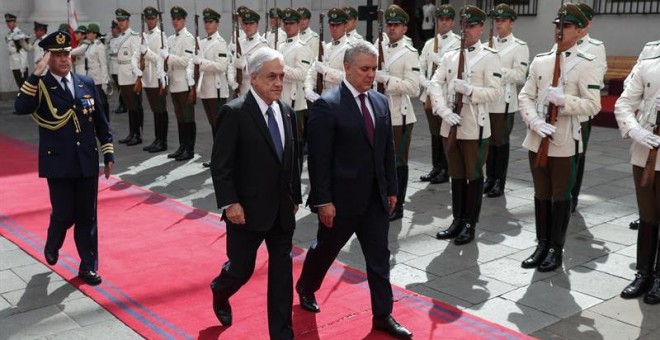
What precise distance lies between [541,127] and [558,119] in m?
0.22

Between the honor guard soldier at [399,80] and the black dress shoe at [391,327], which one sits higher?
the honor guard soldier at [399,80]

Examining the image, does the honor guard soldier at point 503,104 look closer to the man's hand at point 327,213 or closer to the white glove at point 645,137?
the white glove at point 645,137

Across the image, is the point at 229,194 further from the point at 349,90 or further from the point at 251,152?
the point at 349,90

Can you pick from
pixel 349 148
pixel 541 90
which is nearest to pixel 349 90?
pixel 349 148

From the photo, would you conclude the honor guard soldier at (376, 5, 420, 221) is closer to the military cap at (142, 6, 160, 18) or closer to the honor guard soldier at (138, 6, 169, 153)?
the honor guard soldier at (138, 6, 169, 153)

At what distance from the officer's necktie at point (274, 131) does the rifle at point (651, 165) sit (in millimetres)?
2684

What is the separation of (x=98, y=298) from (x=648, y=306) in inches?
159

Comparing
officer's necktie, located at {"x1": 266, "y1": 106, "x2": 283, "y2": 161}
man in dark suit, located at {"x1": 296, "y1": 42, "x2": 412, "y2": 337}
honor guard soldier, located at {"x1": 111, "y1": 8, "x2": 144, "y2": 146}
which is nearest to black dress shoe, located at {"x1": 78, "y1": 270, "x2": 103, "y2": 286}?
Result: man in dark suit, located at {"x1": 296, "y1": 42, "x2": 412, "y2": 337}

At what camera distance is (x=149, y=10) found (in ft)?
35.8

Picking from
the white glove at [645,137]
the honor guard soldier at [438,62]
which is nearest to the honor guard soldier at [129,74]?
the honor guard soldier at [438,62]

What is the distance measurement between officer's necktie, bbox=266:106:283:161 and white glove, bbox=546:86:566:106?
245cm

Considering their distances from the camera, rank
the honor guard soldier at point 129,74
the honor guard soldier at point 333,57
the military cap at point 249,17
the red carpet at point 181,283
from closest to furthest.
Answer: the red carpet at point 181,283 < the honor guard soldier at point 333,57 < the military cap at point 249,17 < the honor guard soldier at point 129,74

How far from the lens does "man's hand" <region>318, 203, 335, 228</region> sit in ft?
14.5

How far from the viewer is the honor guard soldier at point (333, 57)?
797 cm
